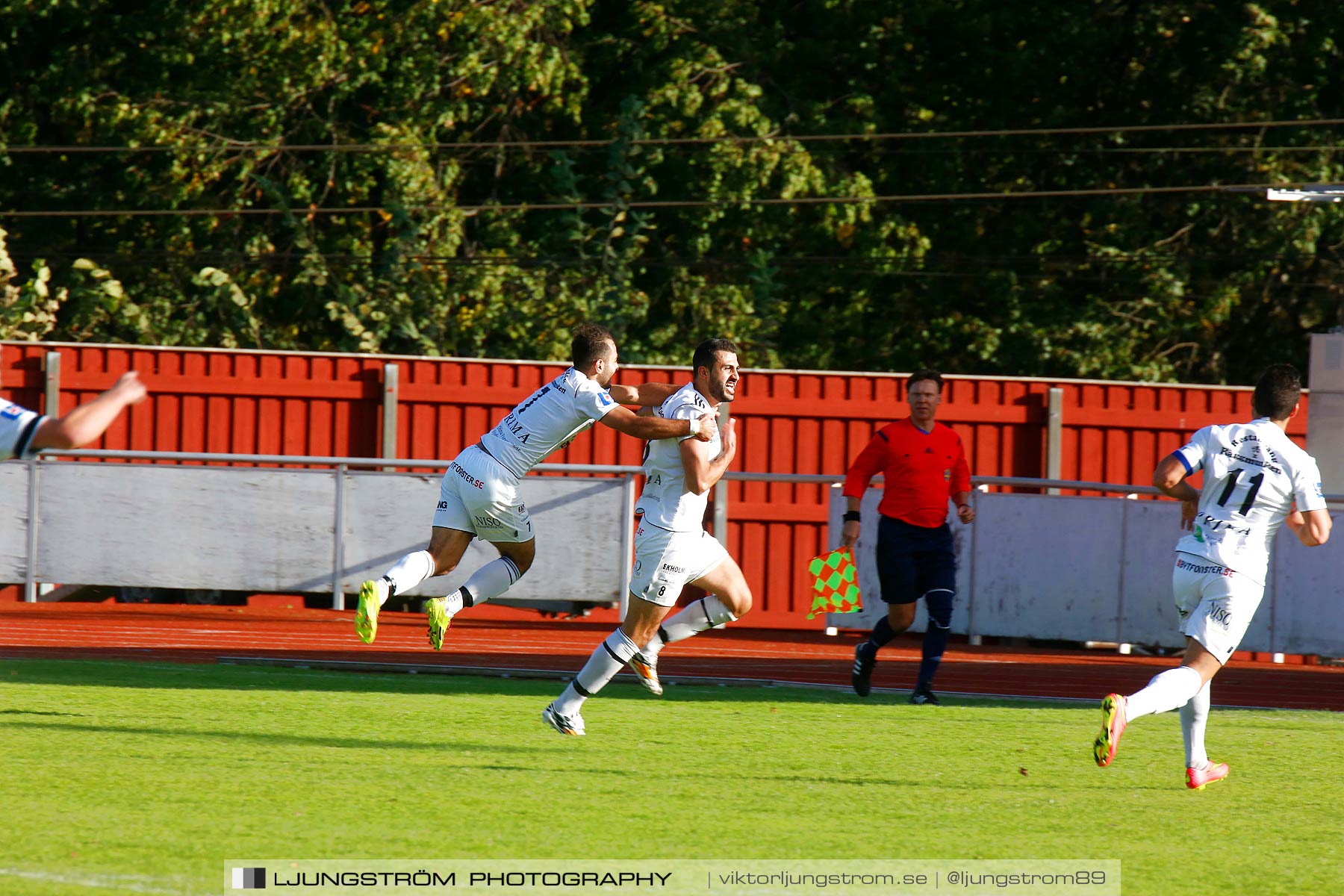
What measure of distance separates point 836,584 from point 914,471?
125cm

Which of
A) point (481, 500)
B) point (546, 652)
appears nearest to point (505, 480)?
point (481, 500)

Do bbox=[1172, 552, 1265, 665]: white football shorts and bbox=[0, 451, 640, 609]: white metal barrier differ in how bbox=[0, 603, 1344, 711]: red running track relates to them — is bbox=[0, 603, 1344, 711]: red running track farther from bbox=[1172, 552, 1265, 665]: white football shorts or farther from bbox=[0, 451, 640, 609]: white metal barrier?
bbox=[1172, 552, 1265, 665]: white football shorts

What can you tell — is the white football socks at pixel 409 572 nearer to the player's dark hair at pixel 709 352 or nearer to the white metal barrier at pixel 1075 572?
the player's dark hair at pixel 709 352

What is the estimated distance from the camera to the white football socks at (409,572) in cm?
801

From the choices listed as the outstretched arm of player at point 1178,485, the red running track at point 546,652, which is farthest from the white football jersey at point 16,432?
the red running track at point 546,652

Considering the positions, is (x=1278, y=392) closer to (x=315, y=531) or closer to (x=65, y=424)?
(x=65, y=424)

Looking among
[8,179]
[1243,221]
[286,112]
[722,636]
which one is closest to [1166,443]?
[722,636]

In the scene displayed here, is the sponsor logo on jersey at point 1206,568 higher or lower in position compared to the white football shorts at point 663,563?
higher

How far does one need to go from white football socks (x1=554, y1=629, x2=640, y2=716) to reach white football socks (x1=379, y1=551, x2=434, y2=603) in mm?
1079

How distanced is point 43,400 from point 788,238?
41.9ft

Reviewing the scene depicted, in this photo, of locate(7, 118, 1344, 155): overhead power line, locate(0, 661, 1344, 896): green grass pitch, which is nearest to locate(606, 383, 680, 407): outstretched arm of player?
locate(0, 661, 1344, 896): green grass pitch

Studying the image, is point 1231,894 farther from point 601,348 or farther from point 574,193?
point 574,193

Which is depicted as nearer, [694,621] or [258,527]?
[694,621]

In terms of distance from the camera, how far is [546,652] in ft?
42.4
